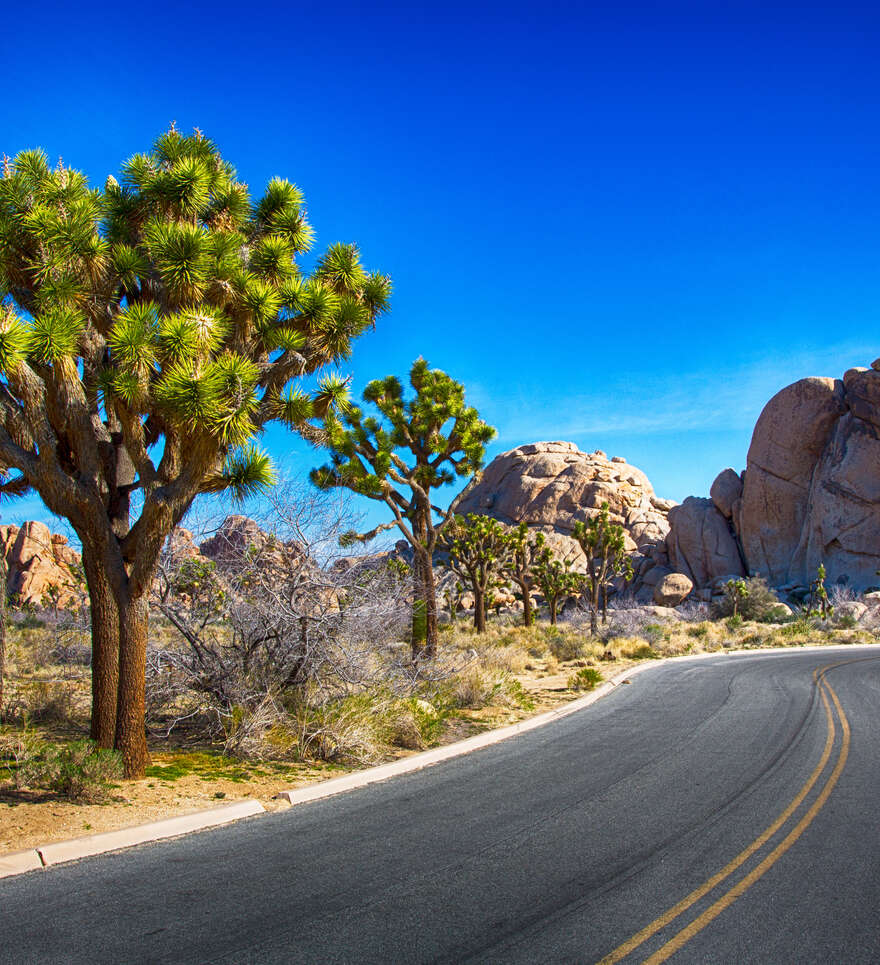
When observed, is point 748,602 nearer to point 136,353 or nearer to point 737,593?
point 737,593

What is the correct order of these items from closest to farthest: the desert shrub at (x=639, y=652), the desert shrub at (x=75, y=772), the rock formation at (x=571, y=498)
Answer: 1. the desert shrub at (x=75, y=772)
2. the desert shrub at (x=639, y=652)
3. the rock formation at (x=571, y=498)

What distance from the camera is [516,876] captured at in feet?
18.6

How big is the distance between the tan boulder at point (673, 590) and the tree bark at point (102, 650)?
184 ft

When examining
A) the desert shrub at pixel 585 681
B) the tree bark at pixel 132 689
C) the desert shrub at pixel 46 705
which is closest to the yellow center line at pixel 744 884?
the tree bark at pixel 132 689

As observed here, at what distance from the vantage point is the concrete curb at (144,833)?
20.2 feet

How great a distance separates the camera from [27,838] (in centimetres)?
643

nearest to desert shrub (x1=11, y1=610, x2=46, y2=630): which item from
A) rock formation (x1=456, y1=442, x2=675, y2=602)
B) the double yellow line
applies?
the double yellow line

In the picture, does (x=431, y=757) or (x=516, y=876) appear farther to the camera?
(x=431, y=757)

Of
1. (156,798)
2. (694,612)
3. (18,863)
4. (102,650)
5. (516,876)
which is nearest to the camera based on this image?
(516,876)

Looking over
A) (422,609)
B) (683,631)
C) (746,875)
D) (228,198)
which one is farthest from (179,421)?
(683,631)

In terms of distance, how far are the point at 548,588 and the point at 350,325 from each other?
1382 inches

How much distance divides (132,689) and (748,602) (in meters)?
46.0

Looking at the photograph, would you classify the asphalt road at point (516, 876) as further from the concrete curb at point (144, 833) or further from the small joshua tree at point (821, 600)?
the small joshua tree at point (821, 600)

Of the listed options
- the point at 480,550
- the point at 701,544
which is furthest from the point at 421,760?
the point at 701,544
